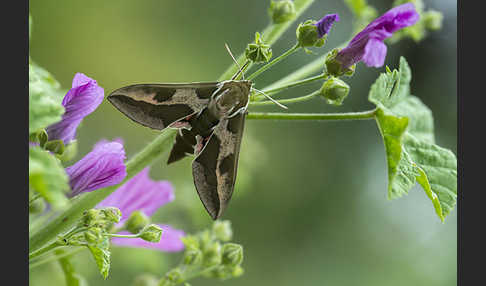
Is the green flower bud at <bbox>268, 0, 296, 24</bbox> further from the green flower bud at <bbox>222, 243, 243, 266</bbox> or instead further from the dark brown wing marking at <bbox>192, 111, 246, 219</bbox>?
the green flower bud at <bbox>222, 243, 243, 266</bbox>

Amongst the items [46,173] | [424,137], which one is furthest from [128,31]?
[46,173]

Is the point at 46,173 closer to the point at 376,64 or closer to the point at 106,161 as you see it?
the point at 106,161

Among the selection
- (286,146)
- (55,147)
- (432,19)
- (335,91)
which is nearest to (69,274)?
(55,147)

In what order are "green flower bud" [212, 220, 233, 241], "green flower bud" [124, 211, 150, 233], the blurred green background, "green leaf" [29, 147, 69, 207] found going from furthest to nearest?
the blurred green background < "green flower bud" [212, 220, 233, 241] < "green flower bud" [124, 211, 150, 233] < "green leaf" [29, 147, 69, 207]

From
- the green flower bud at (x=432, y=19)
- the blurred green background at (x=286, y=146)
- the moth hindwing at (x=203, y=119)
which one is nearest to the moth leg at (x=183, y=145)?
the moth hindwing at (x=203, y=119)

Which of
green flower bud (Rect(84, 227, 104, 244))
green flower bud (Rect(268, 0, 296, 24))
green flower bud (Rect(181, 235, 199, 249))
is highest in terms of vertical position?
green flower bud (Rect(268, 0, 296, 24))

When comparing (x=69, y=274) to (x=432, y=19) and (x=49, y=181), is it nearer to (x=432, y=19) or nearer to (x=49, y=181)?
(x=49, y=181)

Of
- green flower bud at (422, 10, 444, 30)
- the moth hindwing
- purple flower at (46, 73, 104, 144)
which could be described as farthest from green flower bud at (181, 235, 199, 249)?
green flower bud at (422, 10, 444, 30)
